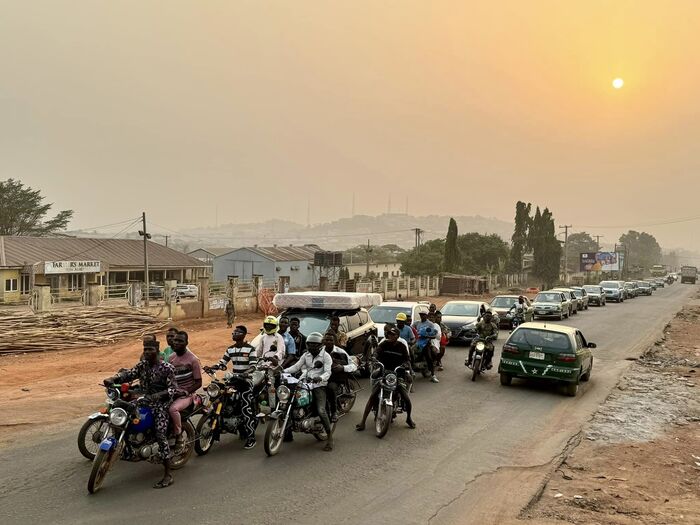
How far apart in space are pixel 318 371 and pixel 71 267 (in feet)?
126

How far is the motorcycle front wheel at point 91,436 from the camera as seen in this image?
25.1ft

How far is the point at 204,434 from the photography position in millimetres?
8258

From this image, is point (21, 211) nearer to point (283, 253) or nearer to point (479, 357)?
point (283, 253)

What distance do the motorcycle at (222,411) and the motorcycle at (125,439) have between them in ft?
2.48

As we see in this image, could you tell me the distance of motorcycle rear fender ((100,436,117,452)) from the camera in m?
6.60

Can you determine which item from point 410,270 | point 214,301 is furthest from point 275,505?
point 410,270

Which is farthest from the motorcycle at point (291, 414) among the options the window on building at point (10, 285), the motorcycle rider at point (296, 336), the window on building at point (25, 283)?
the window on building at point (25, 283)

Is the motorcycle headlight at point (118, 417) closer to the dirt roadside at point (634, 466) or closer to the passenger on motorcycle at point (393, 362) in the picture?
the passenger on motorcycle at point (393, 362)

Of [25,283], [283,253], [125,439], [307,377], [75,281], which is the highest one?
[283,253]

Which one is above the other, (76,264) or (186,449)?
(76,264)

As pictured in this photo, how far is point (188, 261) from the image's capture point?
5903 centimetres

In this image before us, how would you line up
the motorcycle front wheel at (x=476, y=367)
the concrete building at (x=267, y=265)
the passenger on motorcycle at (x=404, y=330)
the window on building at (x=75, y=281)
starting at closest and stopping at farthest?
the passenger on motorcycle at (x=404, y=330), the motorcycle front wheel at (x=476, y=367), the window on building at (x=75, y=281), the concrete building at (x=267, y=265)

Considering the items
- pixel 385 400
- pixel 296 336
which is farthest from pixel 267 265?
pixel 385 400

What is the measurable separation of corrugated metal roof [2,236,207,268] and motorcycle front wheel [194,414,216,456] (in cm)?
3815
